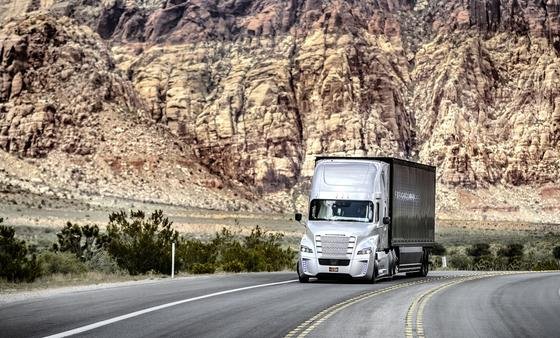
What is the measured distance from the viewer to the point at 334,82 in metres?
111

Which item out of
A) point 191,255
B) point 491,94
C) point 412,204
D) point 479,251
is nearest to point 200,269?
point 191,255

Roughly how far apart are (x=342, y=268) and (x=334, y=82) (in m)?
82.9

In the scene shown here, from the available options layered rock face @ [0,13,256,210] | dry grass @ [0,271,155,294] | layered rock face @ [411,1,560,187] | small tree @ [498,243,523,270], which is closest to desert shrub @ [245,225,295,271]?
dry grass @ [0,271,155,294]

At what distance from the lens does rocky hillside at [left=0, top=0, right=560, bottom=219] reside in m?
108

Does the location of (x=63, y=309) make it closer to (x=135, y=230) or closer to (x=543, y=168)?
(x=135, y=230)

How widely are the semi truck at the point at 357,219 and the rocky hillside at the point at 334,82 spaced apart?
72.9 meters

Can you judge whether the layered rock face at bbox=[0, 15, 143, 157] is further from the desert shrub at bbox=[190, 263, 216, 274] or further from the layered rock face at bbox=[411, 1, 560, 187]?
the desert shrub at bbox=[190, 263, 216, 274]

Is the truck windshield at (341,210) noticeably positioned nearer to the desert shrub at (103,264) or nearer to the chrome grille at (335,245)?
the chrome grille at (335,245)

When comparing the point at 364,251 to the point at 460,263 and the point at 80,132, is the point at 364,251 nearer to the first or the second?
the point at 460,263

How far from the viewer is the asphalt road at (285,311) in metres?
15.8

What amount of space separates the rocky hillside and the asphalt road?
78.4 m

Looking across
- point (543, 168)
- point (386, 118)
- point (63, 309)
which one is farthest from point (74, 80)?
point (63, 309)

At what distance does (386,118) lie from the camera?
4382 inches

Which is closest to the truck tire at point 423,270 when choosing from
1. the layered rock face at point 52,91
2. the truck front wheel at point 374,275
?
the truck front wheel at point 374,275
